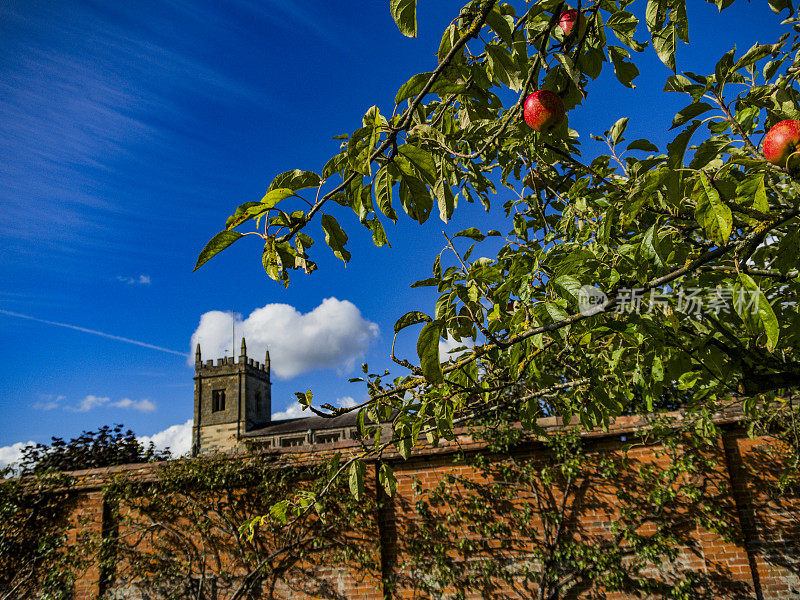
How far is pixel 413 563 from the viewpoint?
5.60m

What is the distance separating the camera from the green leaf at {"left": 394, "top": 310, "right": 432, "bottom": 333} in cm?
159

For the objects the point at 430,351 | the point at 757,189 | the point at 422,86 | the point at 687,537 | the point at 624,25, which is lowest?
the point at 687,537

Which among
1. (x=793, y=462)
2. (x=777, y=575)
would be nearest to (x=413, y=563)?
(x=777, y=575)

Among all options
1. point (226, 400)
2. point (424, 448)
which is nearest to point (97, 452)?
point (424, 448)

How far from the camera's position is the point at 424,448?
19.1 feet

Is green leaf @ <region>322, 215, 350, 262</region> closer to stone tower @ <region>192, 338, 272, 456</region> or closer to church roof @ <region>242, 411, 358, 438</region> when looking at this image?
church roof @ <region>242, 411, 358, 438</region>

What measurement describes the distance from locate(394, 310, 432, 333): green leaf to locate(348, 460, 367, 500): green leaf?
46cm

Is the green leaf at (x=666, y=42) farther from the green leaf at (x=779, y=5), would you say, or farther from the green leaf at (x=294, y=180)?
the green leaf at (x=294, y=180)

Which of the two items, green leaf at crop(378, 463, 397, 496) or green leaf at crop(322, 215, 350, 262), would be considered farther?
green leaf at crop(378, 463, 397, 496)

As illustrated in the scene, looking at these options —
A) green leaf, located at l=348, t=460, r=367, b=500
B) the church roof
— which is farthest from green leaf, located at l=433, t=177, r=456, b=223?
the church roof

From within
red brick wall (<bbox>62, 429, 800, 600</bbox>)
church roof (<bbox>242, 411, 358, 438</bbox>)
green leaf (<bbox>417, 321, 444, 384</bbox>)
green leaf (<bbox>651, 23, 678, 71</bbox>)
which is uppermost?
church roof (<bbox>242, 411, 358, 438</bbox>)

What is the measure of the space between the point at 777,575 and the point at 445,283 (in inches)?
225

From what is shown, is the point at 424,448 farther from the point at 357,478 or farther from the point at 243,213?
the point at 243,213

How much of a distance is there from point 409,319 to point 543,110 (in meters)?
0.73
